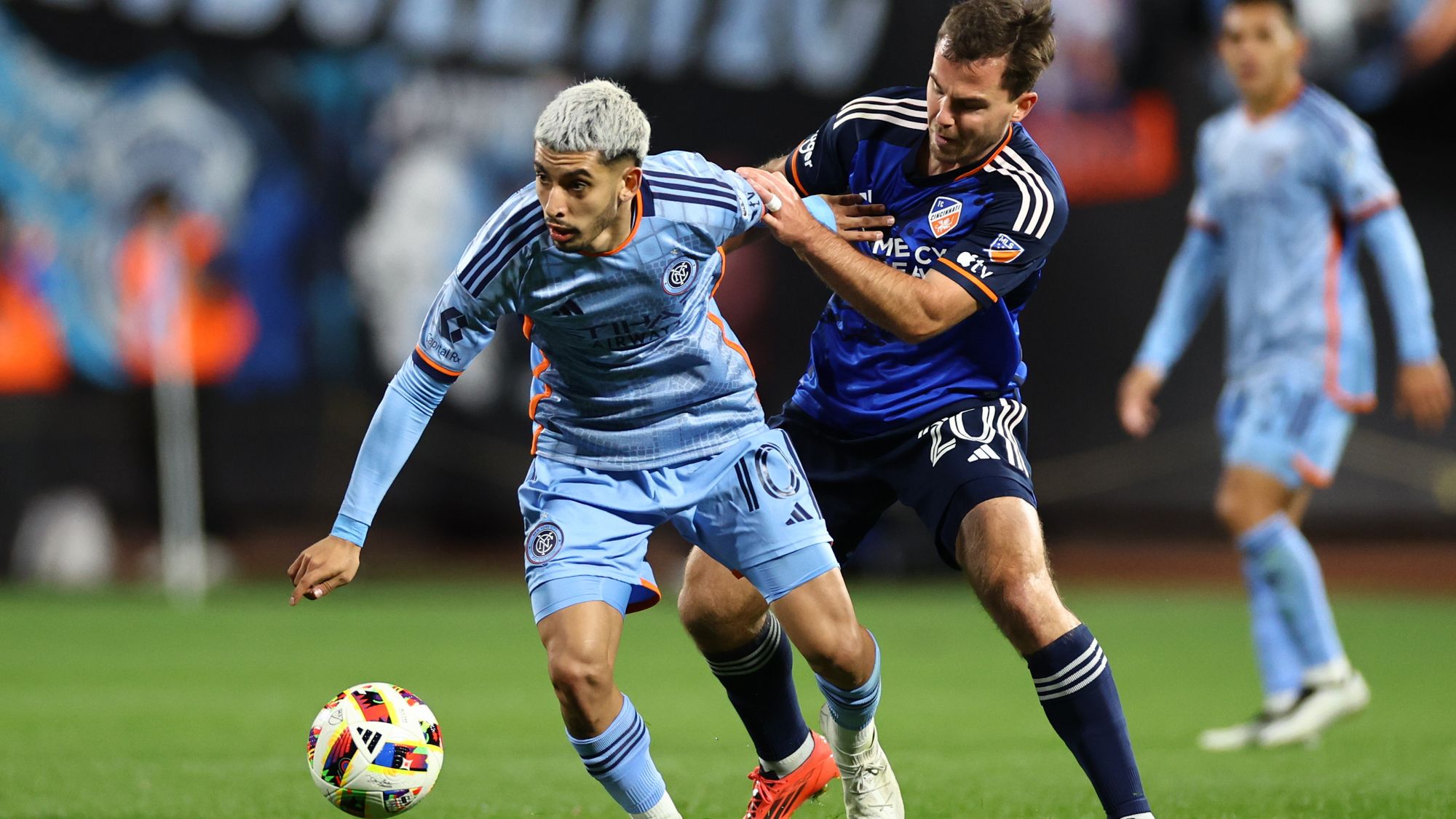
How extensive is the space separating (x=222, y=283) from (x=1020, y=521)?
11590 mm

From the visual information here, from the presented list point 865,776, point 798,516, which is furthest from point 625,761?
point 865,776

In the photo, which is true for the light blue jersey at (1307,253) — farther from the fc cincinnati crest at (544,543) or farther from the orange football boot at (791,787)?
the fc cincinnati crest at (544,543)

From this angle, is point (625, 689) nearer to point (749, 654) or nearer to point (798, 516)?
point (749, 654)

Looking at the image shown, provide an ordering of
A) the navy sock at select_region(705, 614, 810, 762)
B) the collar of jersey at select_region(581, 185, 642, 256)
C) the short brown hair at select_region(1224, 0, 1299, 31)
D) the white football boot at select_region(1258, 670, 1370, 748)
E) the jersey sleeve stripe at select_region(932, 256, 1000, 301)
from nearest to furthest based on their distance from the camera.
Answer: the collar of jersey at select_region(581, 185, 642, 256) < the jersey sleeve stripe at select_region(932, 256, 1000, 301) < the navy sock at select_region(705, 614, 810, 762) < the white football boot at select_region(1258, 670, 1370, 748) < the short brown hair at select_region(1224, 0, 1299, 31)

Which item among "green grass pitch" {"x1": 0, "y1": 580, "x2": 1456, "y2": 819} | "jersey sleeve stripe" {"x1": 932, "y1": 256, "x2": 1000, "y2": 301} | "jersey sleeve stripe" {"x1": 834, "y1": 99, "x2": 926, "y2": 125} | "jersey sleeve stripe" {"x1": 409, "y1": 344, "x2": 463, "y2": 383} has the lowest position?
"green grass pitch" {"x1": 0, "y1": 580, "x2": 1456, "y2": 819}

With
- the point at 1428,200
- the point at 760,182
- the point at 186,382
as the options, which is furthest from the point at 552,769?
the point at 1428,200

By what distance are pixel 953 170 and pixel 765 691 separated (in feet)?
5.43

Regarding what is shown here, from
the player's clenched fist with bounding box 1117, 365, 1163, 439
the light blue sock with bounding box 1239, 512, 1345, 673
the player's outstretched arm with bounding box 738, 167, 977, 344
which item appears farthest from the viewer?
the player's clenched fist with bounding box 1117, 365, 1163, 439

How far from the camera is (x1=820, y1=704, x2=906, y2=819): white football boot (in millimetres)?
5133

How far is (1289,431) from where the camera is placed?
758 centimetres

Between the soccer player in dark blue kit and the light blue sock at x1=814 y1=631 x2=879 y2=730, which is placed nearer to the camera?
the soccer player in dark blue kit

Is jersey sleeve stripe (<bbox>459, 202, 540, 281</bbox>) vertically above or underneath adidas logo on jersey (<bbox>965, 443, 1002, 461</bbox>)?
above

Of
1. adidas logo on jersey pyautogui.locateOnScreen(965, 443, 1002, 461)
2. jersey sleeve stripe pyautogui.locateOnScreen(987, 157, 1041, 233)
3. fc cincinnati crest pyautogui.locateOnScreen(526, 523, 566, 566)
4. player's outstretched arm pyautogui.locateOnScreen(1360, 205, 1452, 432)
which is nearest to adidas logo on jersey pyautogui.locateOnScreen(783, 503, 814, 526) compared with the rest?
adidas logo on jersey pyautogui.locateOnScreen(965, 443, 1002, 461)

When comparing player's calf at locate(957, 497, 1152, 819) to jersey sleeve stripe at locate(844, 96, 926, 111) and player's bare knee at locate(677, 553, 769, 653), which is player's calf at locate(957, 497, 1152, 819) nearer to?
player's bare knee at locate(677, 553, 769, 653)
